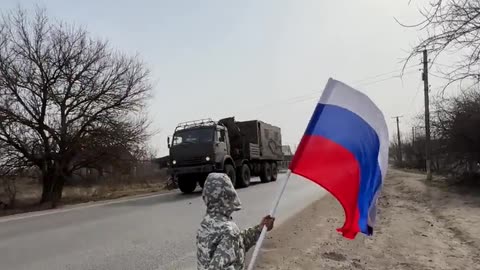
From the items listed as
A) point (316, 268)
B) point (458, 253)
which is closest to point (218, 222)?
point (316, 268)

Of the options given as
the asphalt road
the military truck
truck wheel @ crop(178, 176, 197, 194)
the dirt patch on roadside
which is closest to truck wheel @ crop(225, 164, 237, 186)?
the military truck

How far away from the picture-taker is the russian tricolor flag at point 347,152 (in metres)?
4.46

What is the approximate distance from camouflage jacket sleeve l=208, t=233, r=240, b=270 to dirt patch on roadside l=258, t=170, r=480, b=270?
16.6 feet

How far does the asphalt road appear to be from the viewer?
358 inches

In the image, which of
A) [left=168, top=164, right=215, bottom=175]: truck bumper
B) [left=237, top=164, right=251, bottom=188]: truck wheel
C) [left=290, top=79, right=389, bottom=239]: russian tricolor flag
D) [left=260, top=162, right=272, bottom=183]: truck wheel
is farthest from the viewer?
[left=260, top=162, right=272, bottom=183]: truck wheel

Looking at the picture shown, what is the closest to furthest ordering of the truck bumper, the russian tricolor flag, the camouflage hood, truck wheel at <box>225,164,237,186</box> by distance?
the camouflage hood
the russian tricolor flag
the truck bumper
truck wheel at <box>225,164,237,186</box>

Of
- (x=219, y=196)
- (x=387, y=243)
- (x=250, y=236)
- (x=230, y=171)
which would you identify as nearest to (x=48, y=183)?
(x=230, y=171)

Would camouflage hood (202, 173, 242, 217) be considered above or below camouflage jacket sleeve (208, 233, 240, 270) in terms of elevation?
above

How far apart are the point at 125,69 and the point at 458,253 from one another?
24172 millimetres

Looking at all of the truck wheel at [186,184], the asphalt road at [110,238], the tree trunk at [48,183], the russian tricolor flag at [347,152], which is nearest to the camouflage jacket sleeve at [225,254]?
the russian tricolor flag at [347,152]

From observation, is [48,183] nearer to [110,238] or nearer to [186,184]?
[186,184]

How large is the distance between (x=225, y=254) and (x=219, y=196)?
36 cm

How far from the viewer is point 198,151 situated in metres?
23.9

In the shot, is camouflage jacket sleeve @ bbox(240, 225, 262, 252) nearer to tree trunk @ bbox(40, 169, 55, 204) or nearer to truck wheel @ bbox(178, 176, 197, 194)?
truck wheel @ bbox(178, 176, 197, 194)
